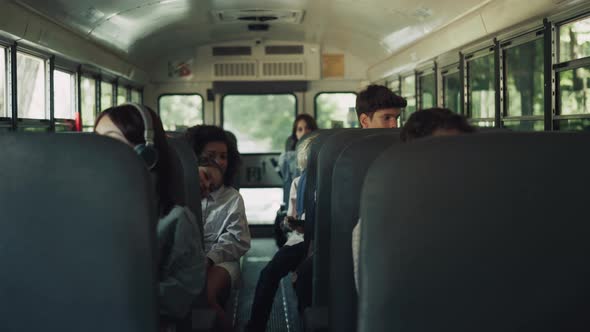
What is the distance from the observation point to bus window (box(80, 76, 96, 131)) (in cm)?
711

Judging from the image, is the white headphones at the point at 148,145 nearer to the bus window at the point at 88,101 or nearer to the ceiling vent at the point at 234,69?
the bus window at the point at 88,101

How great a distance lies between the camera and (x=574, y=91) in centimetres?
403

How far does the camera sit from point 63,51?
6.01 metres

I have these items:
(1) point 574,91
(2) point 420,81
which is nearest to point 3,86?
(1) point 574,91

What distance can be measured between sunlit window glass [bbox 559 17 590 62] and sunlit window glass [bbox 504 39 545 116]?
264 mm

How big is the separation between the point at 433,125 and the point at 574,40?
2.36 m

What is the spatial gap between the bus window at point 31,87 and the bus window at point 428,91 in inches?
153

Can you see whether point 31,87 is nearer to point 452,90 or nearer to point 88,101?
point 88,101

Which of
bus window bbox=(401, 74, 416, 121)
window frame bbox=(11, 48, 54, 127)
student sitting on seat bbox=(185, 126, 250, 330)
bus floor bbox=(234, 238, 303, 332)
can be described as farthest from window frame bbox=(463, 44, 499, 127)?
window frame bbox=(11, 48, 54, 127)

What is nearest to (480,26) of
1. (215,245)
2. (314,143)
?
(314,143)

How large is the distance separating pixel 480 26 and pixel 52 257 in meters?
4.62

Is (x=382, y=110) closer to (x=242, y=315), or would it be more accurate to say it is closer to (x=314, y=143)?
(x=314, y=143)

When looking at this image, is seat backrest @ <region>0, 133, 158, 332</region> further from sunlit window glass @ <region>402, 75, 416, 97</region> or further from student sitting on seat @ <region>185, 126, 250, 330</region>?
sunlit window glass @ <region>402, 75, 416, 97</region>

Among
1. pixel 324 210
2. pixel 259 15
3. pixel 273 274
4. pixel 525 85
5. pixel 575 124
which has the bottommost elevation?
pixel 273 274
